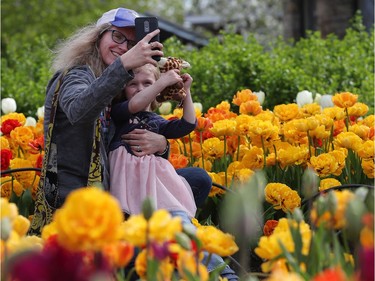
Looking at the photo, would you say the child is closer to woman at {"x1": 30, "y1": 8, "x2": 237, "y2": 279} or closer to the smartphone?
woman at {"x1": 30, "y1": 8, "x2": 237, "y2": 279}

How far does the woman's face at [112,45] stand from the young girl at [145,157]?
104 mm

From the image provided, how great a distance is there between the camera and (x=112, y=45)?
10.9ft

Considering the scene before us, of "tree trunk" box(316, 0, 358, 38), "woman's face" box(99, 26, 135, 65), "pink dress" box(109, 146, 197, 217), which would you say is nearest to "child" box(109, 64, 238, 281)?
"pink dress" box(109, 146, 197, 217)

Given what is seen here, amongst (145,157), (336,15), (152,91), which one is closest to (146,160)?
(145,157)

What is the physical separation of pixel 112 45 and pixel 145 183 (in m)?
0.56

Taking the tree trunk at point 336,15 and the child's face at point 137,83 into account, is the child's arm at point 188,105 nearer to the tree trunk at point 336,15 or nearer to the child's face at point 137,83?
the child's face at point 137,83

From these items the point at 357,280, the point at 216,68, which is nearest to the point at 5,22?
the point at 216,68

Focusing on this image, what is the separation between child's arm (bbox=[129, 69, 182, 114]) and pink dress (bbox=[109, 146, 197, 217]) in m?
0.18

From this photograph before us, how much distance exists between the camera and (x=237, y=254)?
366cm

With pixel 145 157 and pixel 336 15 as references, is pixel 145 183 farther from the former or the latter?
pixel 336 15

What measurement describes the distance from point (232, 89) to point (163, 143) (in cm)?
328

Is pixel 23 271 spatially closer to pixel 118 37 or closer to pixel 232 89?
pixel 118 37

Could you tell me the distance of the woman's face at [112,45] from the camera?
10.9 ft

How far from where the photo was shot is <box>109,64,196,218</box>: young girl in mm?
3109
